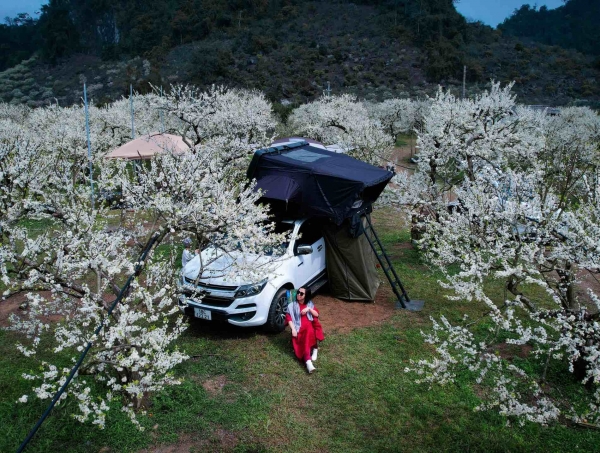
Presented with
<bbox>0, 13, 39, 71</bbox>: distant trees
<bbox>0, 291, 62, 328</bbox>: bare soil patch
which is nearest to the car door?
<bbox>0, 291, 62, 328</bbox>: bare soil patch

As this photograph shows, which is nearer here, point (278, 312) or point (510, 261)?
point (510, 261)

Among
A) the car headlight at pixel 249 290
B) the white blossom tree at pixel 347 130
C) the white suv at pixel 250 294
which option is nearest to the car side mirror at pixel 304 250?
the white suv at pixel 250 294

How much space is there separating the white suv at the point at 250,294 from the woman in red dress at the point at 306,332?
518 mm

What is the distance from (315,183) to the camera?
8727mm

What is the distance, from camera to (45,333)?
25.9 feet

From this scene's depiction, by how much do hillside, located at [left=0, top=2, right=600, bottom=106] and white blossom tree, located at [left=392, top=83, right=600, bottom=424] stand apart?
1643 inches

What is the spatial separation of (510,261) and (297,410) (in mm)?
4049

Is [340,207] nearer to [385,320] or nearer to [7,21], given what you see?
[385,320]

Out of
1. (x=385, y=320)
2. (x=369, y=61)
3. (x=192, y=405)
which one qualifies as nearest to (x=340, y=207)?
(x=385, y=320)

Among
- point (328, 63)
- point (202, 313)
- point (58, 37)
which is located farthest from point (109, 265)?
point (58, 37)

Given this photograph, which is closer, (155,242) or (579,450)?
(579,450)

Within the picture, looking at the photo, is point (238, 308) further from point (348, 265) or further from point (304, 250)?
point (348, 265)

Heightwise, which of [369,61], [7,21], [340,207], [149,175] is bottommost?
[340,207]

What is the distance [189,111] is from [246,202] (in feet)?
34.3
